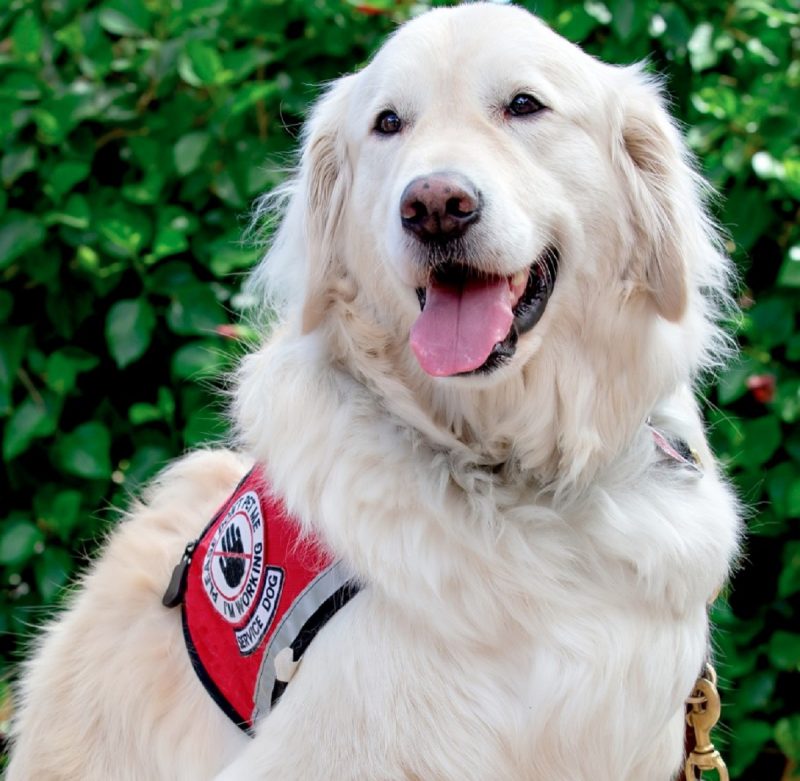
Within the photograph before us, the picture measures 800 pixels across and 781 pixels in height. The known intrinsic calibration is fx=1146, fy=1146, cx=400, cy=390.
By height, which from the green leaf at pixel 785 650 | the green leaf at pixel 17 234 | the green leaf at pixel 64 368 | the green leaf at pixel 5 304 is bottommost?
the green leaf at pixel 785 650

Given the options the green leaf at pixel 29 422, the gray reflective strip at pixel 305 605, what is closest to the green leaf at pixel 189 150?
the green leaf at pixel 29 422

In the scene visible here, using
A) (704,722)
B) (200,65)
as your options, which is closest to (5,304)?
(200,65)

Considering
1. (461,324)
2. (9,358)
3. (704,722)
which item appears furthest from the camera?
(9,358)

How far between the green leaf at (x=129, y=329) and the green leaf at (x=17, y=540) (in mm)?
652

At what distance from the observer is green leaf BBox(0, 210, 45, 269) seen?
3.57 m

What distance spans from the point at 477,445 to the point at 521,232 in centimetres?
48

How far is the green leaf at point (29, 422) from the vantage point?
3625 millimetres

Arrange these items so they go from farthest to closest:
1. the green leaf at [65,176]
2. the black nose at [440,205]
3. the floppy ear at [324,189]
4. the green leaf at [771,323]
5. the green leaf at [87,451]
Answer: the green leaf at [87,451], the green leaf at [65,176], the green leaf at [771,323], the floppy ear at [324,189], the black nose at [440,205]

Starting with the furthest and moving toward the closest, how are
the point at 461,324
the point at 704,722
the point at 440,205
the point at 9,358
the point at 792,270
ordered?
1. the point at 9,358
2. the point at 792,270
3. the point at 704,722
4. the point at 461,324
5. the point at 440,205

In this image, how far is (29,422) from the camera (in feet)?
12.0

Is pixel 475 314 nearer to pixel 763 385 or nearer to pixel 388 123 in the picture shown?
pixel 388 123

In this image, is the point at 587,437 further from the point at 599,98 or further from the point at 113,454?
the point at 113,454

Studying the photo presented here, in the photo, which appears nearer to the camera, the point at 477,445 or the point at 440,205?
the point at 440,205

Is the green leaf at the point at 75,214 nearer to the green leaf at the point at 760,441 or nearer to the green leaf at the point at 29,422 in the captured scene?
the green leaf at the point at 29,422
